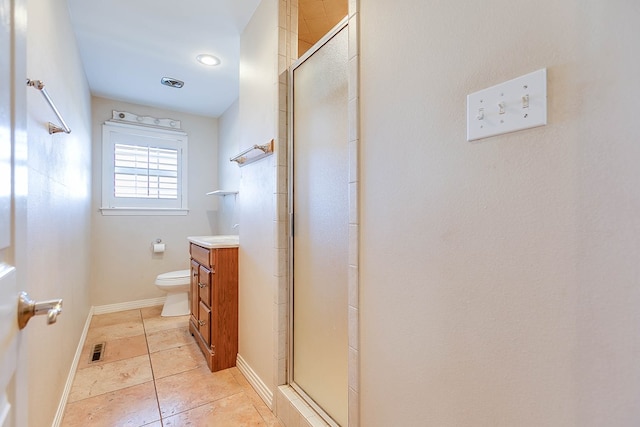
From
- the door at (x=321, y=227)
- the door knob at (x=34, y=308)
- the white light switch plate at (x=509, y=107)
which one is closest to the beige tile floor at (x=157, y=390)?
the door at (x=321, y=227)

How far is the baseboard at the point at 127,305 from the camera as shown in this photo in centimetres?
322

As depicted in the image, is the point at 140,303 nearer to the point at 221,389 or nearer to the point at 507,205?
the point at 221,389

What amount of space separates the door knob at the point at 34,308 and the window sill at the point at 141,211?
313cm

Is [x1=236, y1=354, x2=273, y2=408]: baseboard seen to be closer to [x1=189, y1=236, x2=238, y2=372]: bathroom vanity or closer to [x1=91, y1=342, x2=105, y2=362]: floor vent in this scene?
[x1=189, y1=236, x2=238, y2=372]: bathroom vanity

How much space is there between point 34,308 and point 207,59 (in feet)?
7.97

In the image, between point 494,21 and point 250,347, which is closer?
point 494,21

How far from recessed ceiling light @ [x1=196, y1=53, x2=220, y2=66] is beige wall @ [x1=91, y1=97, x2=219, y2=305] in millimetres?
1350

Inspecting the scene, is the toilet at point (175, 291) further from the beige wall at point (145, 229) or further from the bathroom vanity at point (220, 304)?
the bathroom vanity at point (220, 304)

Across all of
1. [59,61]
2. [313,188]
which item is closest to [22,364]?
[313,188]

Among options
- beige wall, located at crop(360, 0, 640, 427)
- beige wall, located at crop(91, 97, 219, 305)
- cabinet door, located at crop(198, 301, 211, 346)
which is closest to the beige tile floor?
cabinet door, located at crop(198, 301, 211, 346)

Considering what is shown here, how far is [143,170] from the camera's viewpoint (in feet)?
11.3

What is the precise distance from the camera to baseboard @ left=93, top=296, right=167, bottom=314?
3221mm

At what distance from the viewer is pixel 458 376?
761 mm

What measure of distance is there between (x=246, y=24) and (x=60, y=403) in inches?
101
